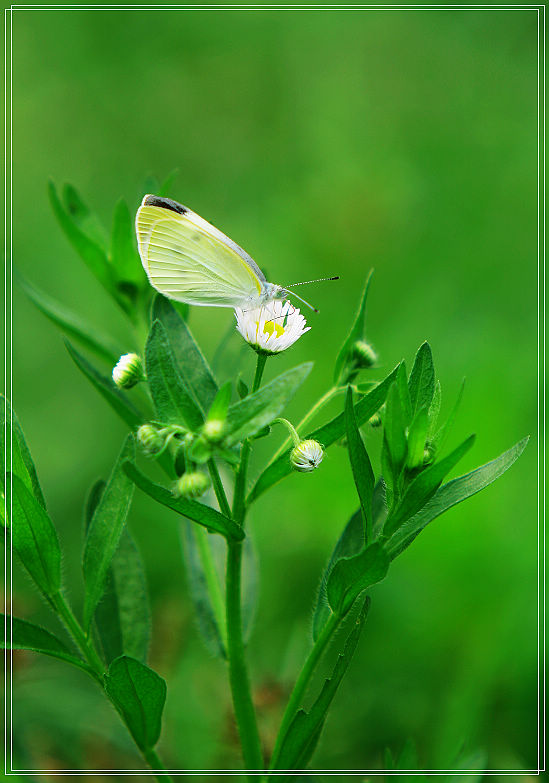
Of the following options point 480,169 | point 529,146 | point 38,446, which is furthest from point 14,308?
point 529,146

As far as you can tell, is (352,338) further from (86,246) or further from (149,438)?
(86,246)

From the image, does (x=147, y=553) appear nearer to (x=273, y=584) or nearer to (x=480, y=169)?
(x=273, y=584)

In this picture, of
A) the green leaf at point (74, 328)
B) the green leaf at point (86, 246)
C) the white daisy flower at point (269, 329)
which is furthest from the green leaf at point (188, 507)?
the green leaf at point (86, 246)

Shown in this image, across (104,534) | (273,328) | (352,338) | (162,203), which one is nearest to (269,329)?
(273,328)

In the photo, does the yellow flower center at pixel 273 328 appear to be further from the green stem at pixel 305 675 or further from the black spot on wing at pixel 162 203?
the green stem at pixel 305 675

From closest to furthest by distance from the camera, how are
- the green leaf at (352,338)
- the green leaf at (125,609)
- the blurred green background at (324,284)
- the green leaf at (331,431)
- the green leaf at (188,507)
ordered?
the green leaf at (188,507) < the green leaf at (331,431) < the green leaf at (352,338) < the green leaf at (125,609) < the blurred green background at (324,284)

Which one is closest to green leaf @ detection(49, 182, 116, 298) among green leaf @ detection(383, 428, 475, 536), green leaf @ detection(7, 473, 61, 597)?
green leaf @ detection(7, 473, 61, 597)
